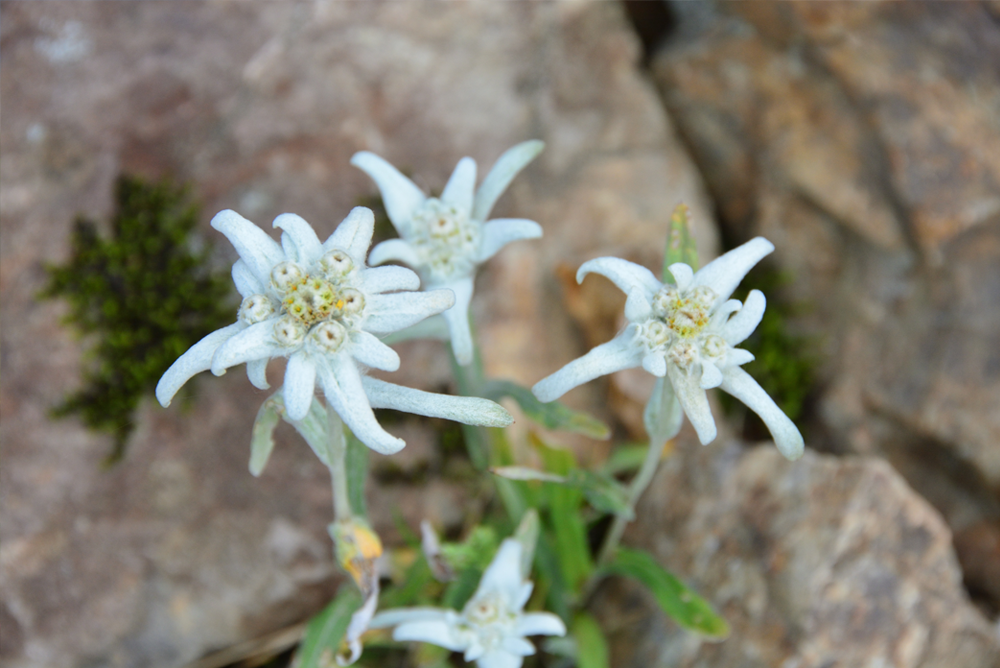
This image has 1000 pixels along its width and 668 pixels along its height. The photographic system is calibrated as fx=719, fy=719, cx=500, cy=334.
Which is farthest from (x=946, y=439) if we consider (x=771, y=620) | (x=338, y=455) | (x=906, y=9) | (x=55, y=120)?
(x=55, y=120)

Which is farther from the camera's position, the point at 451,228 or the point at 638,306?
the point at 451,228

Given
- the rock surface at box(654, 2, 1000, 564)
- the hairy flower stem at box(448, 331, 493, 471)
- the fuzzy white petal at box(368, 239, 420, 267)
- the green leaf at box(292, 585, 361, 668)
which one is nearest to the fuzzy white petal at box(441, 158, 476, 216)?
the fuzzy white petal at box(368, 239, 420, 267)

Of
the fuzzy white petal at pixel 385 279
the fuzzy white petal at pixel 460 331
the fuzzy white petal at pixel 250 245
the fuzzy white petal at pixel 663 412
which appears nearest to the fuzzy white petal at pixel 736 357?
the fuzzy white petal at pixel 663 412

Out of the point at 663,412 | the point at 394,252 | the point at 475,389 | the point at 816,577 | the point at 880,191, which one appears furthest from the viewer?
the point at 880,191

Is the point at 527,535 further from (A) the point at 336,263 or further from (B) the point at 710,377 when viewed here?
(A) the point at 336,263

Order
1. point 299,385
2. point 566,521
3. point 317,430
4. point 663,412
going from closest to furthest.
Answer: point 299,385
point 317,430
point 663,412
point 566,521

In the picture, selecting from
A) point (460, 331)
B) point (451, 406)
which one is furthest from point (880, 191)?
point (451, 406)
